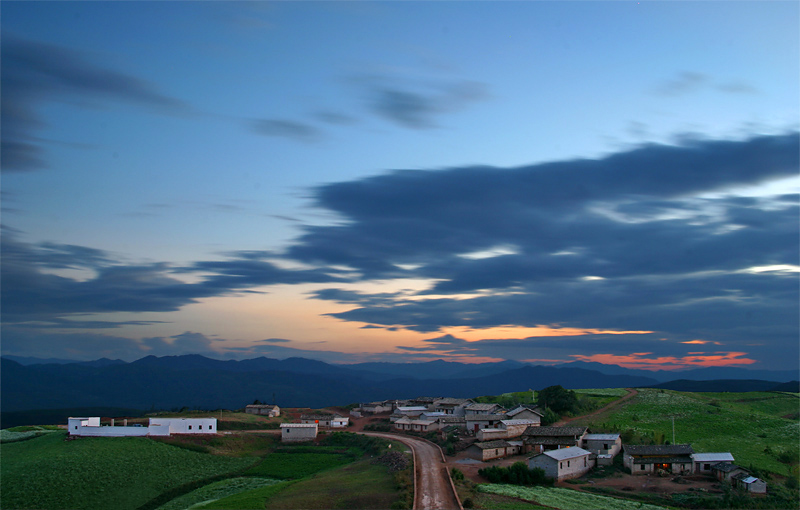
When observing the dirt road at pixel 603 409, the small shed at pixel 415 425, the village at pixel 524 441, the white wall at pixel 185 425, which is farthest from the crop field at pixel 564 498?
the white wall at pixel 185 425

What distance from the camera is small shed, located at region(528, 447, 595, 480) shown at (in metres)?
57.9

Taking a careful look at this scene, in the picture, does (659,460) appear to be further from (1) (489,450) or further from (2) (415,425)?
(2) (415,425)

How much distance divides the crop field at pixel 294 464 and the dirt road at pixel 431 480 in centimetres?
1032

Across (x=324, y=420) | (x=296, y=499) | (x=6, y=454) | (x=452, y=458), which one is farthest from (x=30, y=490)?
(x=324, y=420)

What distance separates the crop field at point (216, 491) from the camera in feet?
174

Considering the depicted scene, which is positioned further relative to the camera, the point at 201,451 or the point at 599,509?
the point at 201,451

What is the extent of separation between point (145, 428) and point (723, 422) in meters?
86.4

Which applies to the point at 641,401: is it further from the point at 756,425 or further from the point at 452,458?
the point at 452,458

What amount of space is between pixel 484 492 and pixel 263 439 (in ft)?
151

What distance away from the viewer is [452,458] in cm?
6694

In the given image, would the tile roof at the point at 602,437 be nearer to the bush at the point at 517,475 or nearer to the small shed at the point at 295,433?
the bush at the point at 517,475

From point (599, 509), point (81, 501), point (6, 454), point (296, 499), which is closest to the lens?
point (599, 509)

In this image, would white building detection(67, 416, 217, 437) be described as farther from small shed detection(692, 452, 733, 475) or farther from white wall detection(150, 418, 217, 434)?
small shed detection(692, 452, 733, 475)

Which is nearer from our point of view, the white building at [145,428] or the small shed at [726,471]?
the small shed at [726,471]
